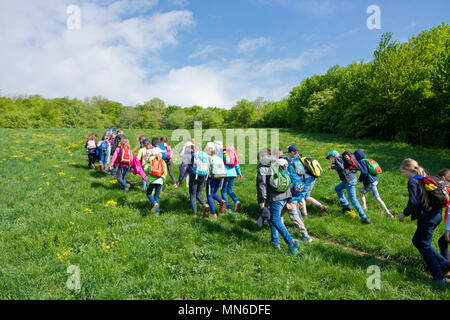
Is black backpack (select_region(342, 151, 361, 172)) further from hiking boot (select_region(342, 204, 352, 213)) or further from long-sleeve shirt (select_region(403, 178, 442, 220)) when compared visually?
long-sleeve shirt (select_region(403, 178, 442, 220))

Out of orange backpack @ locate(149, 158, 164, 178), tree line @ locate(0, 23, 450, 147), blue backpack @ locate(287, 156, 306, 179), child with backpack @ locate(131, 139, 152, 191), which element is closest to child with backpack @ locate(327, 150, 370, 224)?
blue backpack @ locate(287, 156, 306, 179)

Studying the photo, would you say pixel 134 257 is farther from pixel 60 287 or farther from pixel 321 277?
pixel 321 277

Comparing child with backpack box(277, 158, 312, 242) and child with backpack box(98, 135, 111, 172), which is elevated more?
child with backpack box(98, 135, 111, 172)

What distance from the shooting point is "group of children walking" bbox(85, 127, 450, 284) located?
4426 millimetres

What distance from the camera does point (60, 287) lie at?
4090 millimetres

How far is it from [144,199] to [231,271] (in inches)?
206

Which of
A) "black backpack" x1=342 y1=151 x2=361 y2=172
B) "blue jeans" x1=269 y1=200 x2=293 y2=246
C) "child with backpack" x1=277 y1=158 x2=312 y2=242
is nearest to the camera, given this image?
"blue jeans" x1=269 y1=200 x2=293 y2=246

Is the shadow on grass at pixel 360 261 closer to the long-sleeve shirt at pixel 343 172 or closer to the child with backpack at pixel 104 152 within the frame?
the long-sleeve shirt at pixel 343 172

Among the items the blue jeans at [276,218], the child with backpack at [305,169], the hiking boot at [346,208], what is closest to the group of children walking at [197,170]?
the child with backpack at [305,169]

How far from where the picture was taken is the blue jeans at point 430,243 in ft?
14.3

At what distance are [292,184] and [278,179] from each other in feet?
3.18
